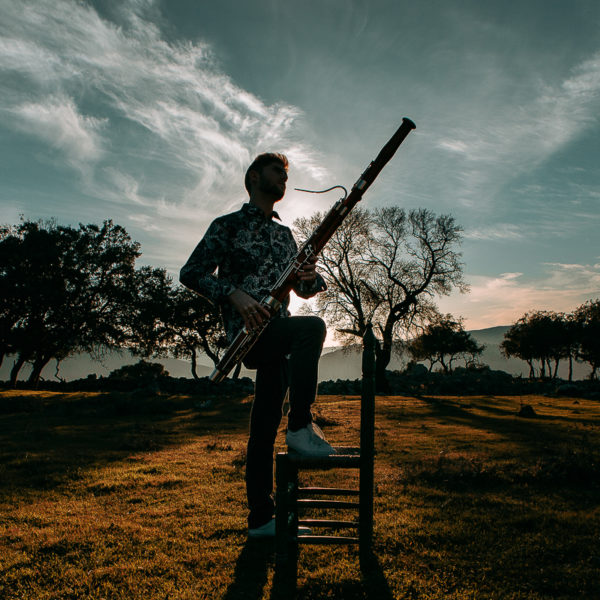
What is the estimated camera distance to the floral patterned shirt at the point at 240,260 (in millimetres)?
3918

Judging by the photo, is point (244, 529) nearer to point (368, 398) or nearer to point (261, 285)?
point (368, 398)

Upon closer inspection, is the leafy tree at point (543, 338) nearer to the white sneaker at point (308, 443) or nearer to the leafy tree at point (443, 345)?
the leafy tree at point (443, 345)

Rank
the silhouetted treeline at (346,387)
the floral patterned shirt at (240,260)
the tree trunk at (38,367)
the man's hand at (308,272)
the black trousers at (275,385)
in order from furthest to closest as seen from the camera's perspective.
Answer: the tree trunk at (38,367) < the silhouetted treeline at (346,387) < the floral patterned shirt at (240,260) < the man's hand at (308,272) < the black trousers at (275,385)

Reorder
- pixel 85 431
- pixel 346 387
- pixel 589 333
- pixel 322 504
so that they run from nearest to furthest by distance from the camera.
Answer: pixel 322 504 → pixel 85 431 → pixel 346 387 → pixel 589 333

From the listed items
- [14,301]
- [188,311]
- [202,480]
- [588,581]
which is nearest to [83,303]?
[14,301]

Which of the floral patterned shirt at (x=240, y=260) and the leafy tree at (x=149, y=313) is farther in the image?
the leafy tree at (x=149, y=313)

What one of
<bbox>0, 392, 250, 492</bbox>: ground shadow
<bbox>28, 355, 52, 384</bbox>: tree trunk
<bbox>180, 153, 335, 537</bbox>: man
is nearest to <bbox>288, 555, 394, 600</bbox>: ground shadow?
<bbox>180, 153, 335, 537</bbox>: man

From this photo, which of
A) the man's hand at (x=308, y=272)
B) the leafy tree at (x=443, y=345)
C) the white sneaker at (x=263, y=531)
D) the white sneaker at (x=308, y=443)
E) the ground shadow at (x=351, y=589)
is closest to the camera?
the ground shadow at (x=351, y=589)

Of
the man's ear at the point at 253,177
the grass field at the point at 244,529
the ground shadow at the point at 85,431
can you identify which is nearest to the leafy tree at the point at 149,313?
the ground shadow at the point at 85,431

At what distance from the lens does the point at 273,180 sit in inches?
164

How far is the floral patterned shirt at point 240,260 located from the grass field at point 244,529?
215 cm

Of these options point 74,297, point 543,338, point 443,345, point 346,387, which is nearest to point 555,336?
point 543,338

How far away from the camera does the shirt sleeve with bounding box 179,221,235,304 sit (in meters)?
3.67

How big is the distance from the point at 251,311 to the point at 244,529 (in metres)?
2.71
